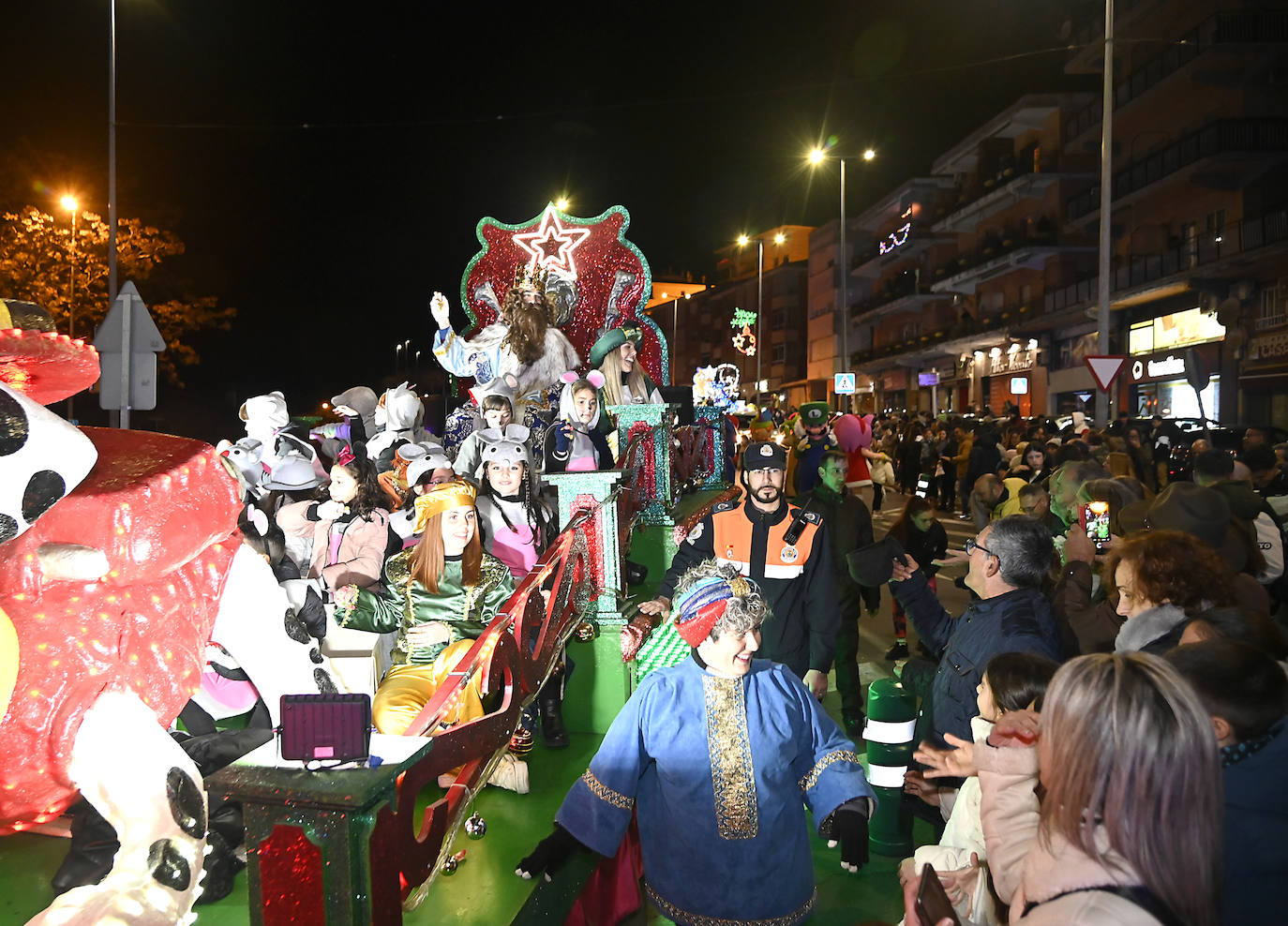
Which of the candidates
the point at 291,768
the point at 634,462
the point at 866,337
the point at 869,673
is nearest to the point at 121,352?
the point at 634,462

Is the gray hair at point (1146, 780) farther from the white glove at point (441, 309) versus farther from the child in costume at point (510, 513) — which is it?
the white glove at point (441, 309)

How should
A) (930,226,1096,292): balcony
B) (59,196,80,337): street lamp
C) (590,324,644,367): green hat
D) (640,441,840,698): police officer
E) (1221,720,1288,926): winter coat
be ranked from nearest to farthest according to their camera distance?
(1221,720,1288,926): winter coat < (640,441,840,698): police officer < (590,324,644,367): green hat < (59,196,80,337): street lamp < (930,226,1096,292): balcony

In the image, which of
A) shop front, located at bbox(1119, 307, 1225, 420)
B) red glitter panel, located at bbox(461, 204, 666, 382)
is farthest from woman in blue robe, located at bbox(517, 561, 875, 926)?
shop front, located at bbox(1119, 307, 1225, 420)

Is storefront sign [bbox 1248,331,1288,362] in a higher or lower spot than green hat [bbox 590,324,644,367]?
higher

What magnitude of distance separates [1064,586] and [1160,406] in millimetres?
23427

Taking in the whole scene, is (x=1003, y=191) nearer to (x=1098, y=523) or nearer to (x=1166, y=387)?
(x=1166, y=387)

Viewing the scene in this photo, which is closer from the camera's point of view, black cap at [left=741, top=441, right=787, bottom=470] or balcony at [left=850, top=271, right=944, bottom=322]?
black cap at [left=741, top=441, right=787, bottom=470]

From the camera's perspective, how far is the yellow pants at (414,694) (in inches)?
121

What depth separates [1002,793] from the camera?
6.64 ft

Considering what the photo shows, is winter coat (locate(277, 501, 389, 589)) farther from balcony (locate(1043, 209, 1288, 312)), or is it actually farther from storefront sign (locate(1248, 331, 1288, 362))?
storefront sign (locate(1248, 331, 1288, 362))

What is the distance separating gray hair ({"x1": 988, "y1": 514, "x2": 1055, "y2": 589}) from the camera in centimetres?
318

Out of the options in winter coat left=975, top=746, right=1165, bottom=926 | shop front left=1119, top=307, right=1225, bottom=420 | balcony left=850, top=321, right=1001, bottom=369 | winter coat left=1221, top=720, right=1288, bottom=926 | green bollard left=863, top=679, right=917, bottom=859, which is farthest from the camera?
balcony left=850, top=321, right=1001, bottom=369

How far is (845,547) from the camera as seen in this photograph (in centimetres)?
571

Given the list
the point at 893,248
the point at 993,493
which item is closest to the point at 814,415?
the point at 993,493
